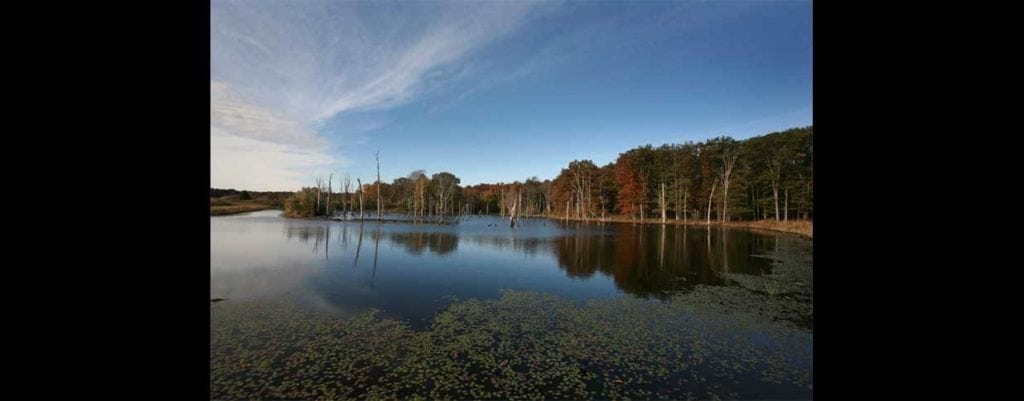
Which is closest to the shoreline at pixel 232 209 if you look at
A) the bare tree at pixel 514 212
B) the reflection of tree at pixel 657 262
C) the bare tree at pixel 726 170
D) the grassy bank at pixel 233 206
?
the grassy bank at pixel 233 206

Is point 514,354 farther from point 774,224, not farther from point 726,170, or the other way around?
point 726,170

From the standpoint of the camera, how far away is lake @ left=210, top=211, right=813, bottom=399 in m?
4.59

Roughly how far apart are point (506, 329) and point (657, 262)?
31.7ft

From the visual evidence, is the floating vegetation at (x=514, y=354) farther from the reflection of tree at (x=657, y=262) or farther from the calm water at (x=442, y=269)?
the reflection of tree at (x=657, y=262)

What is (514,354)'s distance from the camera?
5551 mm

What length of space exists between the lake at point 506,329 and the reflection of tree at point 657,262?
139 millimetres

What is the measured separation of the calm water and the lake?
0.09 metres

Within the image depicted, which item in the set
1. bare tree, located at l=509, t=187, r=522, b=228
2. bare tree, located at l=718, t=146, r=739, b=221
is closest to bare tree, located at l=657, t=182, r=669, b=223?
bare tree, located at l=718, t=146, r=739, b=221

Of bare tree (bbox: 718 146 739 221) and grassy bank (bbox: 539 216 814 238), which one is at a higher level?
bare tree (bbox: 718 146 739 221)

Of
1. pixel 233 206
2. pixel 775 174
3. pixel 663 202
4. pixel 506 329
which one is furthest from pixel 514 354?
pixel 233 206

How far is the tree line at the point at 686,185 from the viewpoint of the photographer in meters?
31.5

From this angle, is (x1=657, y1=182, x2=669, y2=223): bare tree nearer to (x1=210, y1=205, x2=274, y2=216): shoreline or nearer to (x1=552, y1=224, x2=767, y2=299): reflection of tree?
(x1=552, y1=224, x2=767, y2=299): reflection of tree
